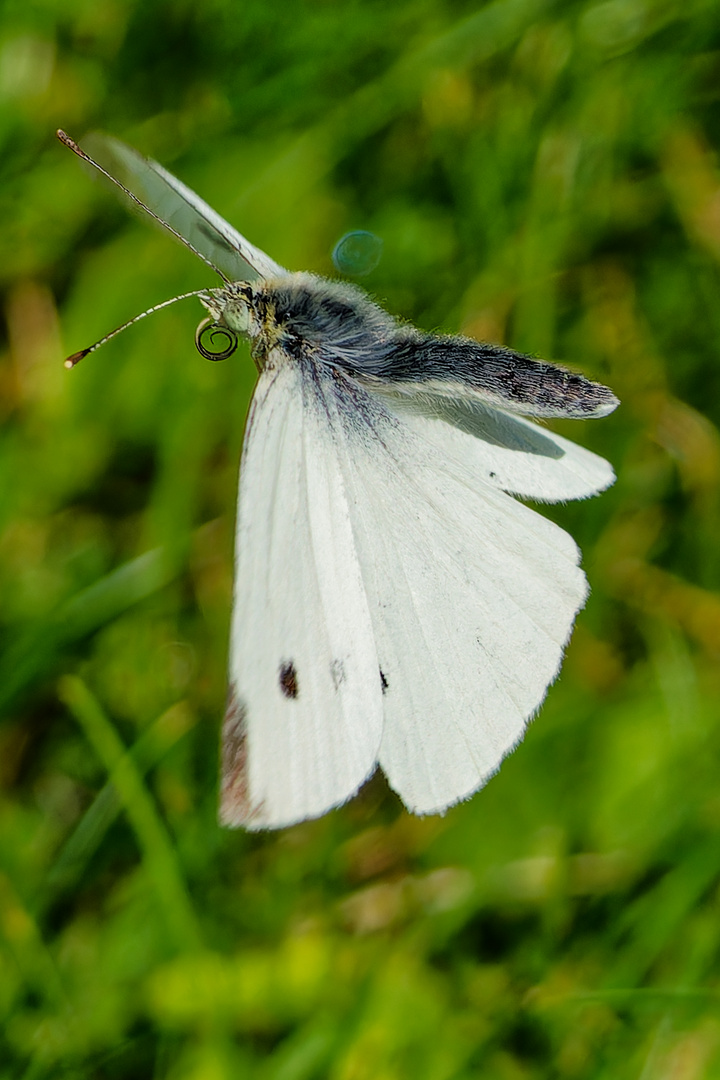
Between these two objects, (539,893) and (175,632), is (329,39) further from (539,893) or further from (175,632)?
(539,893)

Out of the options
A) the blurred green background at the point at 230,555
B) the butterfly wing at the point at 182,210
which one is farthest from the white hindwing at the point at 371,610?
the blurred green background at the point at 230,555

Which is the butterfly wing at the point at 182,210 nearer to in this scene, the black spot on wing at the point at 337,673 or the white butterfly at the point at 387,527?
the white butterfly at the point at 387,527

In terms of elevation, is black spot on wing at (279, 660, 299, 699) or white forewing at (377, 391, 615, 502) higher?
white forewing at (377, 391, 615, 502)

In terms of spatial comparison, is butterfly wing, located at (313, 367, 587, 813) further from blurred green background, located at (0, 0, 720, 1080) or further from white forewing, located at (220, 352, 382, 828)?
blurred green background, located at (0, 0, 720, 1080)

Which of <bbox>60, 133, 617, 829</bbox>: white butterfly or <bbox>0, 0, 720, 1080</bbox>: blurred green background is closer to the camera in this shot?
<bbox>60, 133, 617, 829</bbox>: white butterfly

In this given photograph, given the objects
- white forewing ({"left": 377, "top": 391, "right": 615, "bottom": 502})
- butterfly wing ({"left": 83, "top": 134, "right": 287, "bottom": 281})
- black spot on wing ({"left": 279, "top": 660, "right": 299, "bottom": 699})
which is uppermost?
butterfly wing ({"left": 83, "top": 134, "right": 287, "bottom": 281})

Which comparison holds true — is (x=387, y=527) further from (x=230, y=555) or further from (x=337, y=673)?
(x=230, y=555)

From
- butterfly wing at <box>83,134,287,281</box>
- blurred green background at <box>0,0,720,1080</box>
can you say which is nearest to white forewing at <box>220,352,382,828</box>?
butterfly wing at <box>83,134,287,281</box>

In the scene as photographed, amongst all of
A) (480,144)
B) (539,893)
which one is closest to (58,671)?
(539,893)
